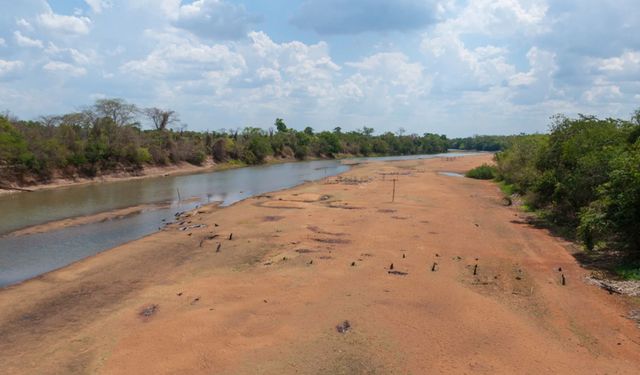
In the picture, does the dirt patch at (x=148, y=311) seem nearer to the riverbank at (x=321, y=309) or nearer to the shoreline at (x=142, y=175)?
the riverbank at (x=321, y=309)

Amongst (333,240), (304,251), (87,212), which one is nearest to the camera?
(304,251)

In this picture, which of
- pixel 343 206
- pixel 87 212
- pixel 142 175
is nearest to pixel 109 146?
pixel 142 175

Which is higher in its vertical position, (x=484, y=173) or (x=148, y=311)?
(x=484, y=173)

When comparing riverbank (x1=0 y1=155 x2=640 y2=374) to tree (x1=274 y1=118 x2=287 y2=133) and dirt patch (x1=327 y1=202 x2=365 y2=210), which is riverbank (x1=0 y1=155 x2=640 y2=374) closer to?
dirt patch (x1=327 y1=202 x2=365 y2=210)

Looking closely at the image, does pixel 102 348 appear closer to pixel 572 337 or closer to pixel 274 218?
pixel 572 337

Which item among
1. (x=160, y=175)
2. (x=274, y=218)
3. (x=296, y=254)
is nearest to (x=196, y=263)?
(x=296, y=254)

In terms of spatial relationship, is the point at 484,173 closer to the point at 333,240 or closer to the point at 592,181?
the point at 592,181
